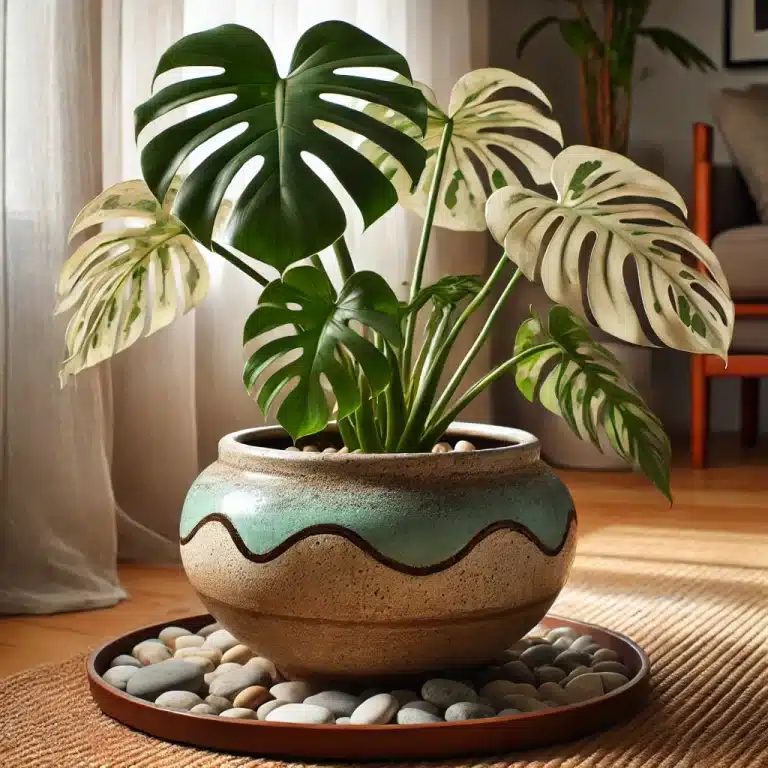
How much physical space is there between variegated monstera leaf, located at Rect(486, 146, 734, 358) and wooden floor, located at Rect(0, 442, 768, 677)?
2.25ft

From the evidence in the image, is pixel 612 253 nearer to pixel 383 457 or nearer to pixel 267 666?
pixel 383 457

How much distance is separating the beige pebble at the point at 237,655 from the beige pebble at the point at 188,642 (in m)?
0.05

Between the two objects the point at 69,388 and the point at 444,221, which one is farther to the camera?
the point at 69,388

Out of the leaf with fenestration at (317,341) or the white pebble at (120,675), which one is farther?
the white pebble at (120,675)

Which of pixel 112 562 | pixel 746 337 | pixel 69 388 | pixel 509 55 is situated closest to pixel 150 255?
pixel 69 388

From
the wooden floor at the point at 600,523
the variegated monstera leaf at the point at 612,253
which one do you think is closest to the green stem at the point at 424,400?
the variegated monstera leaf at the point at 612,253

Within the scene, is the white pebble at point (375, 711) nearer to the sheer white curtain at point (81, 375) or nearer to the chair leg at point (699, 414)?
the sheer white curtain at point (81, 375)

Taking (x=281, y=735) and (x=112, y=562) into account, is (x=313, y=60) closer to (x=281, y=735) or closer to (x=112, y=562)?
(x=281, y=735)

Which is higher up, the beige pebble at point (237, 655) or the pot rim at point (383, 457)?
the pot rim at point (383, 457)

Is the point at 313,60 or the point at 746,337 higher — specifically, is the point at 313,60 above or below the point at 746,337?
above

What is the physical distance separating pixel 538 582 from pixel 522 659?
0.55ft

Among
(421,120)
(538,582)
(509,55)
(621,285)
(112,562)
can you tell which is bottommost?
(112,562)

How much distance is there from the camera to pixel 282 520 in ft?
3.25

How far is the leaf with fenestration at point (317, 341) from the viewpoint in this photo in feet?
2.95
